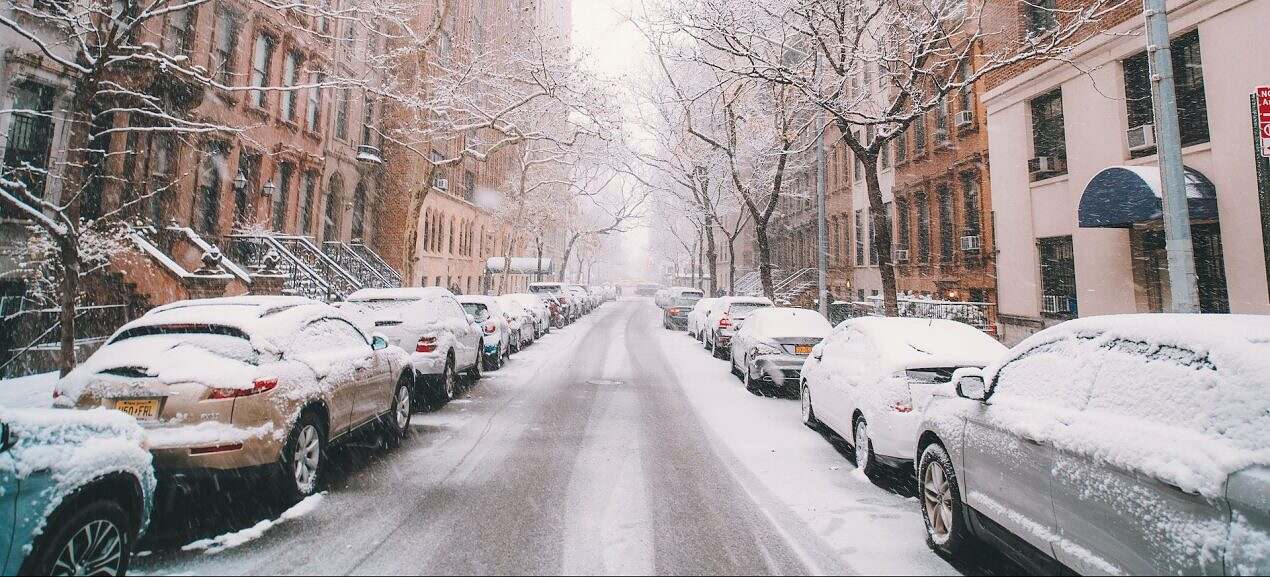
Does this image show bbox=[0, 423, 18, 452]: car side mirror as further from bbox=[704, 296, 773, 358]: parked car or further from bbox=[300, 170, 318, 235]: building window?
bbox=[300, 170, 318, 235]: building window

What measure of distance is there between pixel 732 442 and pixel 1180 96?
40.6 feet

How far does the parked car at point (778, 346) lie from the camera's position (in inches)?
414

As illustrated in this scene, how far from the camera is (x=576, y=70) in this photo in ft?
58.6

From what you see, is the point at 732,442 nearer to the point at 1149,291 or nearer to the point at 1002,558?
the point at 1002,558

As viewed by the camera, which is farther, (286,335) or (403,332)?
(403,332)

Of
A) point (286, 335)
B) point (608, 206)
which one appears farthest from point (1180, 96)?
point (608, 206)

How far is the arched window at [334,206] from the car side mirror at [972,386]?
2530 cm

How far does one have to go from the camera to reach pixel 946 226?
828 inches

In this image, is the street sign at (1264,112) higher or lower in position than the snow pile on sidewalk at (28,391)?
higher

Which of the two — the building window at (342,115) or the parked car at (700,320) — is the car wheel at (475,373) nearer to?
the parked car at (700,320)

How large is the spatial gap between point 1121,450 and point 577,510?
12.3 ft

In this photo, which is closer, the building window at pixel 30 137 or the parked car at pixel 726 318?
the building window at pixel 30 137

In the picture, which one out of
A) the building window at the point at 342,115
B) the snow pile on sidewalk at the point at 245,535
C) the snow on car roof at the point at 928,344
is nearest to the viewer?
the snow pile on sidewalk at the point at 245,535

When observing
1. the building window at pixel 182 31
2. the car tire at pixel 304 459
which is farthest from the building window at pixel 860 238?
the car tire at pixel 304 459
